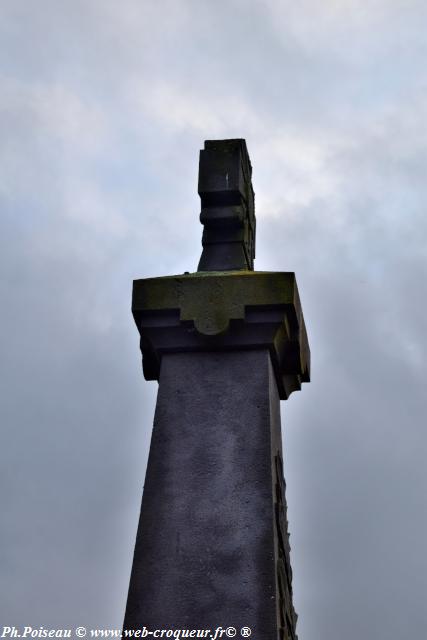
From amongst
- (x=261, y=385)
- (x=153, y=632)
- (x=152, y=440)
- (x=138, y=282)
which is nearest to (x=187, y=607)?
(x=153, y=632)

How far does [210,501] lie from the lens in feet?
16.8

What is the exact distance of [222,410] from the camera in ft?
18.0

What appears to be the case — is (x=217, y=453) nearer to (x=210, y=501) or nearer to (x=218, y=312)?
(x=210, y=501)

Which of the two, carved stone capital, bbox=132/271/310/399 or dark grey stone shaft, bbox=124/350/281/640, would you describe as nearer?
dark grey stone shaft, bbox=124/350/281/640

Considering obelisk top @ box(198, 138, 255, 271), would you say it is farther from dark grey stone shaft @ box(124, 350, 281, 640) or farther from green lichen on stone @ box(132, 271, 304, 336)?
dark grey stone shaft @ box(124, 350, 281, 640)

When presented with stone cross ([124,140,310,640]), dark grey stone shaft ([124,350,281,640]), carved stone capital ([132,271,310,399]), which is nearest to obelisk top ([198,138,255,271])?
stone cross ([124,140,310,640])

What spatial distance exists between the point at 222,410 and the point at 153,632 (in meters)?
1.36

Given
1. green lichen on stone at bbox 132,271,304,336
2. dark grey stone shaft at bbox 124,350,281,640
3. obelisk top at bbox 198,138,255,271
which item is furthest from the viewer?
obelisk top at bbox 198,138,255,271

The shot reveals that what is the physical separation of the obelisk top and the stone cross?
0.06 metres

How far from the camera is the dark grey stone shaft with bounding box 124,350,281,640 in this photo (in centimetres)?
481

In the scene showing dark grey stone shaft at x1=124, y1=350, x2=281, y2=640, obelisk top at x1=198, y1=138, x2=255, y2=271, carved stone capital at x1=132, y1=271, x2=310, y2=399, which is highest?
obelisk top at x1=198, y1=138, x2=255, y2=271

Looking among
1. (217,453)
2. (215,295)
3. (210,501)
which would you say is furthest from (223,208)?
(210,501)

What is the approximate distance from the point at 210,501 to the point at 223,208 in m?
2.20

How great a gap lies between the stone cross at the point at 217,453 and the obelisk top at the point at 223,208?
0.06m
